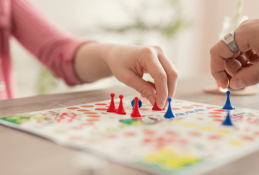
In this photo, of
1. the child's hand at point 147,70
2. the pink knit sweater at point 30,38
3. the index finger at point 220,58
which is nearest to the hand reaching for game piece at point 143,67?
the child's hand at point 147,70

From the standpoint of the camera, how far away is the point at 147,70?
0.81 m

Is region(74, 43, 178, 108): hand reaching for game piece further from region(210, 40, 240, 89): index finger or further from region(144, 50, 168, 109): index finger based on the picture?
region(210, 40, 240, 89): index finger

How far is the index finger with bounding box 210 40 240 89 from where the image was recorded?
76 centimetres

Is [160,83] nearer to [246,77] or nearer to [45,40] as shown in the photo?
[246,77]

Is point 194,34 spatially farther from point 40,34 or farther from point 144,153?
point 144,153

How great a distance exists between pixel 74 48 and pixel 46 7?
1553mm

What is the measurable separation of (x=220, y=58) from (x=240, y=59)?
11 cm

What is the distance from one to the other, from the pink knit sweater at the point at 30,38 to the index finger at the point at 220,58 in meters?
0.70

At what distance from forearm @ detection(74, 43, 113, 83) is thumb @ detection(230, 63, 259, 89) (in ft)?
1.44

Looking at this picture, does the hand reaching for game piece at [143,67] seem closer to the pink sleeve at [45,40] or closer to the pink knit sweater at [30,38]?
the pink sleeve at [45,40]

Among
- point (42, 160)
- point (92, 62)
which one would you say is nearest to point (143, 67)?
Answer: point (92, 62)

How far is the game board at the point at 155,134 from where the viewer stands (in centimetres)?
40

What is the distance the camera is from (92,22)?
2.97 meters

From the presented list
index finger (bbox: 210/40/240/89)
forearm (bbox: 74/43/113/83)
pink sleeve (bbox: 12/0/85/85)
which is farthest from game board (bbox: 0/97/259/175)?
pink sleeve (bbox: 12/0/85/85)
